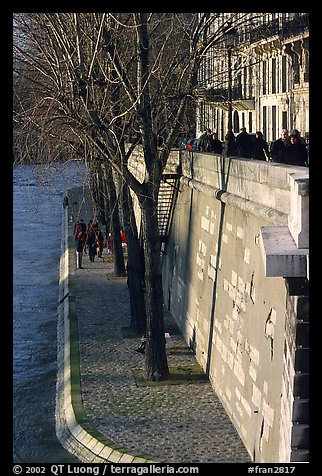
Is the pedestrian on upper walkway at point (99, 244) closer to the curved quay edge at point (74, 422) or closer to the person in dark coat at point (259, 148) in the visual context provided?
the curved quay edge at point (74, 422)

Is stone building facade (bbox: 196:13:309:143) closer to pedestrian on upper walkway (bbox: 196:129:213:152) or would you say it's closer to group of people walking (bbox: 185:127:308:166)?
pedestrian on upper walkway (bbox: 196:129:213:152)

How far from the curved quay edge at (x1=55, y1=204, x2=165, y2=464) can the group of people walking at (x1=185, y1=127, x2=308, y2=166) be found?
15.7 ft

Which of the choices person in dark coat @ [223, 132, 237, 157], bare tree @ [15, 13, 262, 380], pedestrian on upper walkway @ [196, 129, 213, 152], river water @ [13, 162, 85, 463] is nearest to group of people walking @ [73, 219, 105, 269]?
river water @ [13, 162, 85, 463]

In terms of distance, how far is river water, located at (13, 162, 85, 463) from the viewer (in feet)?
53.2

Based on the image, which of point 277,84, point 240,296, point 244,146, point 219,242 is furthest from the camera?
point 277,84

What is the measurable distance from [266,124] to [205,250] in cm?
1950

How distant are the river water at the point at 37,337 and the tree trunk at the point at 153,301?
6.01ft

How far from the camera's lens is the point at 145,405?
1627 cm

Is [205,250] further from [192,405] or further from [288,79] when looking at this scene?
[288,79]

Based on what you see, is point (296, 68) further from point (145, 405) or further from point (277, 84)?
point (145, 405)

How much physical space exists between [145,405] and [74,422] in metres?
1.20

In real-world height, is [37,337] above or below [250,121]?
below

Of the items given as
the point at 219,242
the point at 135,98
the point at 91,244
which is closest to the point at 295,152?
the point at 219,242
